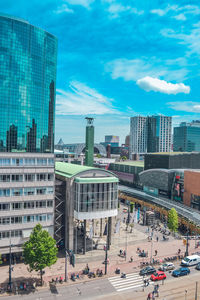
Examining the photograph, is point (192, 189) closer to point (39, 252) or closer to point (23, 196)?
point (23, 196)

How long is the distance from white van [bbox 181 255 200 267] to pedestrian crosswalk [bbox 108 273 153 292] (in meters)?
13.1

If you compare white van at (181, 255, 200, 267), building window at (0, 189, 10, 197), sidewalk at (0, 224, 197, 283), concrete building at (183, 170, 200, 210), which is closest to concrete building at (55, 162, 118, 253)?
sidewalk at (0, 224, 197, 283)

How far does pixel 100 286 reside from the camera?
53.3 meters

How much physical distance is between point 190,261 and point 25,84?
93.5 m

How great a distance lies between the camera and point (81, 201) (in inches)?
2611

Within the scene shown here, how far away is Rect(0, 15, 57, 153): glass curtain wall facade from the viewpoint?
10712cm

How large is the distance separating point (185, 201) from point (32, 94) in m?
82.6

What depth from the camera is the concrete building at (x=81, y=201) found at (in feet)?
219

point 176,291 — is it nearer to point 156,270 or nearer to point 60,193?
point 156,270

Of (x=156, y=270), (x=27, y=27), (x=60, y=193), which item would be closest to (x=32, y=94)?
(x=27, y=27)

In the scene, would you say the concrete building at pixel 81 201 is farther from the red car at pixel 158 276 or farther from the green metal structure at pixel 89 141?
the green metal structure at pixel 89 141

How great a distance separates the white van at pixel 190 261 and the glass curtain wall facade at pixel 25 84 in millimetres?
80568

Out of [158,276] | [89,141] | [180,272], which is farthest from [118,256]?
[89,141]

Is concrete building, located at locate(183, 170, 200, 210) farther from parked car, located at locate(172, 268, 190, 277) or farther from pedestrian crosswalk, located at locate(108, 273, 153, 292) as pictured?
pedestrian crosswalk, located at locate(108, 273, 153, 292)
